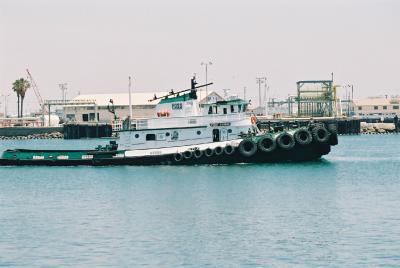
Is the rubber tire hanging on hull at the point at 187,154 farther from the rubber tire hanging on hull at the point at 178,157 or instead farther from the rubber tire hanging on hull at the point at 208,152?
the rubber tire hanging on hull at the point at 208,152

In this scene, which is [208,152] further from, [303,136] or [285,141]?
[303,136]

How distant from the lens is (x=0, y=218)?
49500 mm

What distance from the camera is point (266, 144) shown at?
74062 millimetres

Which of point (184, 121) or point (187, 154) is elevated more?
point (184, 121)

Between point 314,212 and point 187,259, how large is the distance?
13.8 metres

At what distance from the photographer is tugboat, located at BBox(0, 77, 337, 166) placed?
73438 mm

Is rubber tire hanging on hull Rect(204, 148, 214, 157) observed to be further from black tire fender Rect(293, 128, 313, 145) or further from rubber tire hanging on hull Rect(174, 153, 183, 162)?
black tire fender Rect(293, 128, 313, 145)

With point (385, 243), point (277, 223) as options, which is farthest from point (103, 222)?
point (385, 243)

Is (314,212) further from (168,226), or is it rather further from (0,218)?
(0,218)

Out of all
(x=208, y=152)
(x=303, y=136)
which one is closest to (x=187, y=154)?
(x=208, y=152)

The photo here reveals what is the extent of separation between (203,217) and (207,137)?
86.8 feet

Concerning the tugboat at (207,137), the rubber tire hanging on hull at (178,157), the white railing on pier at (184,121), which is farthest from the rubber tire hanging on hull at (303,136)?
the rubber tire hanging on hull at (178,157)

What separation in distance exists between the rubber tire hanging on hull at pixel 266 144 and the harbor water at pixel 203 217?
4.65ft

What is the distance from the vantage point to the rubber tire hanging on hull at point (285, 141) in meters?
73.8
